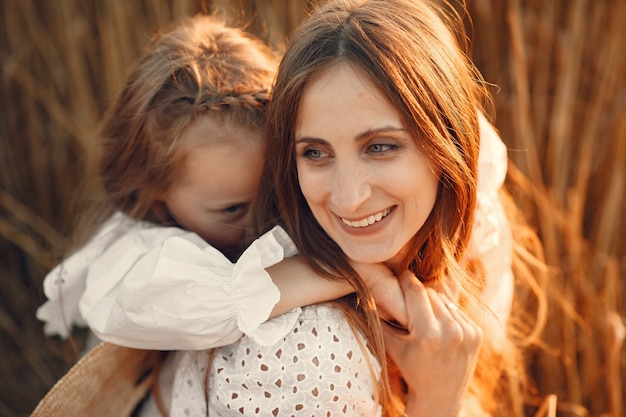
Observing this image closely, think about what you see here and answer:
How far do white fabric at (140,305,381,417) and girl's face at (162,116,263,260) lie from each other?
13.7 inches

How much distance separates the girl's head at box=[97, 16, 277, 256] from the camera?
156 centimetres

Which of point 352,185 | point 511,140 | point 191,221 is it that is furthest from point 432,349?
point 511,140

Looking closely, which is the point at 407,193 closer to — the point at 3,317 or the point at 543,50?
the point at 543,50

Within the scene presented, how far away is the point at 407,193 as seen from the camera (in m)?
1.30

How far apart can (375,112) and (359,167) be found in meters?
0.10

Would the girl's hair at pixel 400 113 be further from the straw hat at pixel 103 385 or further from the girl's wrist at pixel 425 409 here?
the straw hat at pixel 103 385

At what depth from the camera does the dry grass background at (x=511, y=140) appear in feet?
7.07

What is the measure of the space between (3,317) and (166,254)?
145 centimetres

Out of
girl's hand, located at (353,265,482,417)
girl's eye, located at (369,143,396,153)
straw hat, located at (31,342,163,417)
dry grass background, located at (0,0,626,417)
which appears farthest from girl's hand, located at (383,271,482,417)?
straw hat, located at (31,342,163,417)

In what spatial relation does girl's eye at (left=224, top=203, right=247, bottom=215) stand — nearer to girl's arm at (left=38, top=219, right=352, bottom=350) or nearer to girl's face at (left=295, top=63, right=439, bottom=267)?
girl's arm at (left=38, top=219, right=352, bottom=350)

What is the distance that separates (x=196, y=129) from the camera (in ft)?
5.14

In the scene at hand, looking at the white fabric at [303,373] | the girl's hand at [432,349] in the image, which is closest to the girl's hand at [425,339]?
the girl's hand at [432,349]

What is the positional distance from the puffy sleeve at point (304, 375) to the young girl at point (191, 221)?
0.04 m

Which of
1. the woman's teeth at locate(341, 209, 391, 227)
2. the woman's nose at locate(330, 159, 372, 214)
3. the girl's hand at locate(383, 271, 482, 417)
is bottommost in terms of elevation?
the girl's hand at locate(383, 271, 482, 417)
